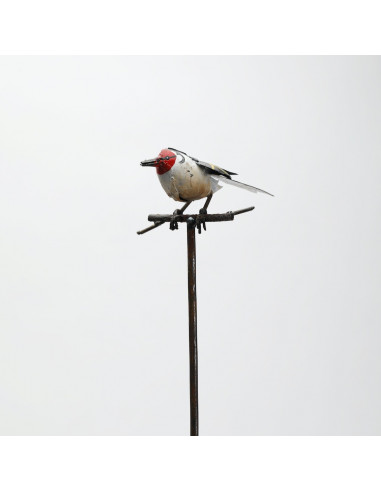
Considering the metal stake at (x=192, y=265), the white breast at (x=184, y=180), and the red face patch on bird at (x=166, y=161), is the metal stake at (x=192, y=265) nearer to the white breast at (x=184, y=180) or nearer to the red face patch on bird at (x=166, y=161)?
the white breast at (x=184, y=180)

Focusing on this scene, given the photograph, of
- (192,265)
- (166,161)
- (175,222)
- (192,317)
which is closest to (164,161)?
(166,161)

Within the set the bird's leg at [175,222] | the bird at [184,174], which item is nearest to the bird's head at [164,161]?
the bird at [184,174]

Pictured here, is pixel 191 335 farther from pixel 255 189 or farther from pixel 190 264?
pixel 255 189

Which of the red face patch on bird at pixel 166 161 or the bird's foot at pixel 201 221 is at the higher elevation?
the red face patch on bird at pixel 166 161

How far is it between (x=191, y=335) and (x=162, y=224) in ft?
1.49

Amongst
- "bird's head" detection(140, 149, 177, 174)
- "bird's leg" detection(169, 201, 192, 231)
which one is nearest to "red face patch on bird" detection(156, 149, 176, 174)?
"bird's head" detection(140, 149, 177, 174)

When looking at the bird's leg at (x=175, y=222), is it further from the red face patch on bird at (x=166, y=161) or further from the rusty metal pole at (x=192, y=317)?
the red face patch on bird at (x=166, y=161)

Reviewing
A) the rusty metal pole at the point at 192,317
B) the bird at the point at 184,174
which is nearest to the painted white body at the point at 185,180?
the bird at the point at 184,174

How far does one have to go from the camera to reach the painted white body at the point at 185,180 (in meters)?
2.94

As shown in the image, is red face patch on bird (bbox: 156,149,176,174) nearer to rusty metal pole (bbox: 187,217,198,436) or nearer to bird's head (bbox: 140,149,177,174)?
bird's head (bbox: 140,149,177,174)

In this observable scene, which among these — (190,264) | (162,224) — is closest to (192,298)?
(190,264)

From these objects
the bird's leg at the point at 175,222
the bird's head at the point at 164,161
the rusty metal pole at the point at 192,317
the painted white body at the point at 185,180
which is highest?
the bird's head at the point at 164,161

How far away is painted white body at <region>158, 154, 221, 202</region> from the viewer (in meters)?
2.94

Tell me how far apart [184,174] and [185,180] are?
0.02 m
